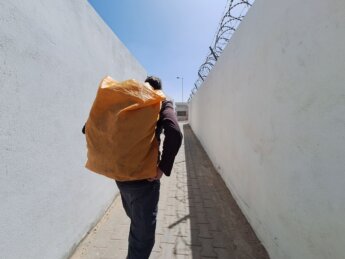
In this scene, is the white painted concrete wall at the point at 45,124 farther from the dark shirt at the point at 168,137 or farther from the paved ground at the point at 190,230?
the dark shirt at the point at 168,137

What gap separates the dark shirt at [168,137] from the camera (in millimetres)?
1583

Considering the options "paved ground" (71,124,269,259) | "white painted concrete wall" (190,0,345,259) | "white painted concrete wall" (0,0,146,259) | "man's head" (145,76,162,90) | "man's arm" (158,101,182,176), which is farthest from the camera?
"paved ground" (71,124,269,259)

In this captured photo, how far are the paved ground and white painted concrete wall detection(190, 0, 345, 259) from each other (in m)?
0.26

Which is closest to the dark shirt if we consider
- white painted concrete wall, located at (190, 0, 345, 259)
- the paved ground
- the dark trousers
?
the dark trousers

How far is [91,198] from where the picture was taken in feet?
8.94

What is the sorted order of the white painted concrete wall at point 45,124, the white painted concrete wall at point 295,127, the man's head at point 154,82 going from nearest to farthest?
the white painted concrete wall at point 295,127 → the white painted concrete wall at point 45,124 → the man's head at point 154,82

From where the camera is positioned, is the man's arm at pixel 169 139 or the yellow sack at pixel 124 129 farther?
the man's arm at pixel 169 139

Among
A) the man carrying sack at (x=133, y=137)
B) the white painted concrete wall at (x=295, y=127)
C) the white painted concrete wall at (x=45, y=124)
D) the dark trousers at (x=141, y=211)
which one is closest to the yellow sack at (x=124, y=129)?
the man carrying sack at (x=133, y=137)

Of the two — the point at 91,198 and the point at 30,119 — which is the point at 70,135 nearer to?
the point at 30,119

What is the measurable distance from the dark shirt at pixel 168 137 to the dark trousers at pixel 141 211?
195 mm

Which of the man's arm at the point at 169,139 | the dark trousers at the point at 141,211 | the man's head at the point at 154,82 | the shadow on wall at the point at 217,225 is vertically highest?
the man's head at the point at 154,82

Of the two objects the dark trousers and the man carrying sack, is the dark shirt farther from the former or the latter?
the dark trousers

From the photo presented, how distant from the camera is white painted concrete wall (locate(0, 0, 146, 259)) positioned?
57.0 inches

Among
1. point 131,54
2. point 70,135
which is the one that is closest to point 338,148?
point 70,135
